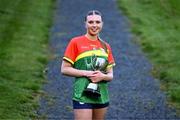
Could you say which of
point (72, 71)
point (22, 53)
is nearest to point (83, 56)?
point (72, 71)

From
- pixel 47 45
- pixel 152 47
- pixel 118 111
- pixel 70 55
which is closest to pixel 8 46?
pixel 47 45

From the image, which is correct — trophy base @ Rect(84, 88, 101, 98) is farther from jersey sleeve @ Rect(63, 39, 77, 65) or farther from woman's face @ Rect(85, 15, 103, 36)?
woman's face @ Rect(85, 15, 103, 36)

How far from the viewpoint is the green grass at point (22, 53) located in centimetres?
1065

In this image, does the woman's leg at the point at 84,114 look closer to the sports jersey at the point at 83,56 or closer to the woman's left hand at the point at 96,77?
the sports jersey at the point at 83,56

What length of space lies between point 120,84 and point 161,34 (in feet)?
19.9

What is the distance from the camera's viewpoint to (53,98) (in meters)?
11.4

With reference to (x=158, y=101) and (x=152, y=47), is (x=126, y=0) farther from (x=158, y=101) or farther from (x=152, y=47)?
(x=158, y=101)

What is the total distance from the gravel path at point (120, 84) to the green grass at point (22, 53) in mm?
274

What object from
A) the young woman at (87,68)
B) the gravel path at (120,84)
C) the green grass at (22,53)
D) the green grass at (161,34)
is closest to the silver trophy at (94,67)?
the young woman at (87,68)

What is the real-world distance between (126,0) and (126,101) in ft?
50.4

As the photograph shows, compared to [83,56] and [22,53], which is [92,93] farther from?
[22,53]

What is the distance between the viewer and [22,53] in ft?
51.2

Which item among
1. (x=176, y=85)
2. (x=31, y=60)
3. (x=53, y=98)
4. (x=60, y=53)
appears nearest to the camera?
(x=53, y=98)

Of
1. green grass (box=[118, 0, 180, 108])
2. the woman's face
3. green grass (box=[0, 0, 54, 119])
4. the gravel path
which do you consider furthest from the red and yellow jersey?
green grass (box=[118, 0, 180, 108])
